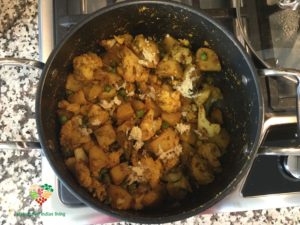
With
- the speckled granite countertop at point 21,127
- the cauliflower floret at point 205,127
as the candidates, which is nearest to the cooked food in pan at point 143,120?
the cauliflower floret at point 205,127

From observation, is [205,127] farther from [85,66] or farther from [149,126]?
[85,66]

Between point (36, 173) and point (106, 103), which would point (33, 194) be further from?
point (106, 103)

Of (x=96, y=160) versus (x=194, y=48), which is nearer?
(x=96, y=160)

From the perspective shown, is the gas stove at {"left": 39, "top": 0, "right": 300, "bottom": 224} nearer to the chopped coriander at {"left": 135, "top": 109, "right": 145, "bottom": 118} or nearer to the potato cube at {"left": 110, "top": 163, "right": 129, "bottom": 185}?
the potato cube at {"left": 110, "top": 163, "right": 129, "bottom": 185}

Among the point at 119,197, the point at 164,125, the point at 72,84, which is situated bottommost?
the point at 119,197

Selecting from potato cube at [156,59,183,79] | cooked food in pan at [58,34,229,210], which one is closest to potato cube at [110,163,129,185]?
cooked food in pan at [58,34,229,210]

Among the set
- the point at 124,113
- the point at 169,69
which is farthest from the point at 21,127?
the point at 169,69
